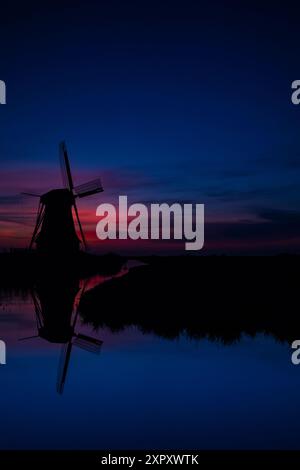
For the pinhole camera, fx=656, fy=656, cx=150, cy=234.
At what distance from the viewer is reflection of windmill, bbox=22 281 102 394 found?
16.3m

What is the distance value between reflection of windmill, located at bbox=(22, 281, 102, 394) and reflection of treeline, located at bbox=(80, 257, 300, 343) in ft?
2.15

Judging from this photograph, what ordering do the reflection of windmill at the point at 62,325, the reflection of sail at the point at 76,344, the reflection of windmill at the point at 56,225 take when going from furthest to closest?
the reflection of windmill at the point at 56,225 → the reflection of windmill at the point at 62,325 → the reflection of sail at the point at 76,344

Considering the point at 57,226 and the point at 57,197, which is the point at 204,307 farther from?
the point at 57,197

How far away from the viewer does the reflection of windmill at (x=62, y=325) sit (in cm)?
1628

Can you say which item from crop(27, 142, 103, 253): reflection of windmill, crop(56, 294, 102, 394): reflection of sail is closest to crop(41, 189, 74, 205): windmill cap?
crop(27, 142, 103, 253): reflection of windmill

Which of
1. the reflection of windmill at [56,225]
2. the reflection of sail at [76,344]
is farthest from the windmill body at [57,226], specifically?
the reflection of sail at [76,344]

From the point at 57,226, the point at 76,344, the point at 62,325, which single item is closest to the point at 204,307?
the point at 62,325

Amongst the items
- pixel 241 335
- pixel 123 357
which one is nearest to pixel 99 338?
pixel 123 357

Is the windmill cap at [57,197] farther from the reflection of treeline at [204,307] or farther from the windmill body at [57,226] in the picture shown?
the reflection of treeline at [204,307]

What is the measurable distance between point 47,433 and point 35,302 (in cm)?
1702

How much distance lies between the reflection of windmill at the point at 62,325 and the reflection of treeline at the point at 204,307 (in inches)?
25.8

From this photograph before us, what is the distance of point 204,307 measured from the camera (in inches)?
838

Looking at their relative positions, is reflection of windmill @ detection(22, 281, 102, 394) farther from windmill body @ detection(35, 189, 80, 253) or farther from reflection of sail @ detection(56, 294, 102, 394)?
windmill body @ detection(35, 189, 80, 253)

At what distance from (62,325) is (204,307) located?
4.64 meters
